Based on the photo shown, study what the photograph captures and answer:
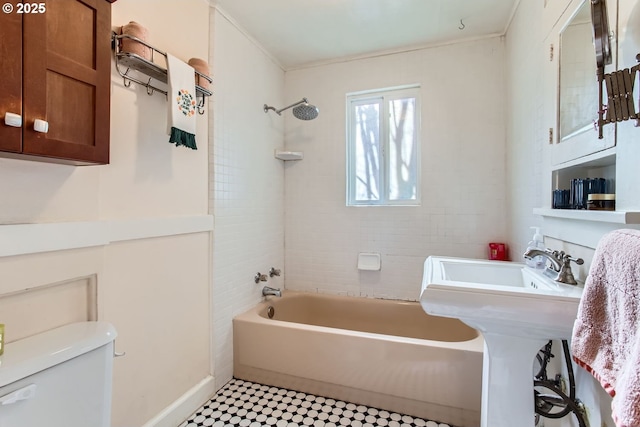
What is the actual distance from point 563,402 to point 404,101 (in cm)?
231

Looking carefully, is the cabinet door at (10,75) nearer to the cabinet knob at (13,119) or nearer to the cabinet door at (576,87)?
the cabinet knob at (13,119)

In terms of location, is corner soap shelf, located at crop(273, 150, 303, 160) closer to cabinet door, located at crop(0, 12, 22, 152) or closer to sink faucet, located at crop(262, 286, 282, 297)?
sink faucet, located at crop(262, 286, 282, 297)

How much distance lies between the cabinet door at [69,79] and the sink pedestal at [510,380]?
5.08 ft

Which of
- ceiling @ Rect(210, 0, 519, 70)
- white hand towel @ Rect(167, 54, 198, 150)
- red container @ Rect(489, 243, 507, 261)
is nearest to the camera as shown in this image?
white hand towel @ Rect(167, 54, 198, 150)

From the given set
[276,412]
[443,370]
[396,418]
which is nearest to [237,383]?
[276,412]

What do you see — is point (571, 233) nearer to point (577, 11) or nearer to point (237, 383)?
point (577, 11)

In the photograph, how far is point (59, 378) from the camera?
98 cm

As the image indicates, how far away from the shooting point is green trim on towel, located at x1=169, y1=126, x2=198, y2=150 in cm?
155

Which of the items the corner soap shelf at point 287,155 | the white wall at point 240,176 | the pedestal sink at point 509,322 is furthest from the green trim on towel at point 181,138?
the pedestal sink at point 509,322

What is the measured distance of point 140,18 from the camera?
1503mm

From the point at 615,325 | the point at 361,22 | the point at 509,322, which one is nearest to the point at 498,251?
the point at 509,322

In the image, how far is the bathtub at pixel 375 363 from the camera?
1.71 meters

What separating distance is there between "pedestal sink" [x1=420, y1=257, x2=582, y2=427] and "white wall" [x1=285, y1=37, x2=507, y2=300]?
1290 mm

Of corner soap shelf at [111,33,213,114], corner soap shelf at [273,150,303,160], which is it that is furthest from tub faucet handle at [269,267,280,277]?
corner soap shelf at [111,33,213,114]
